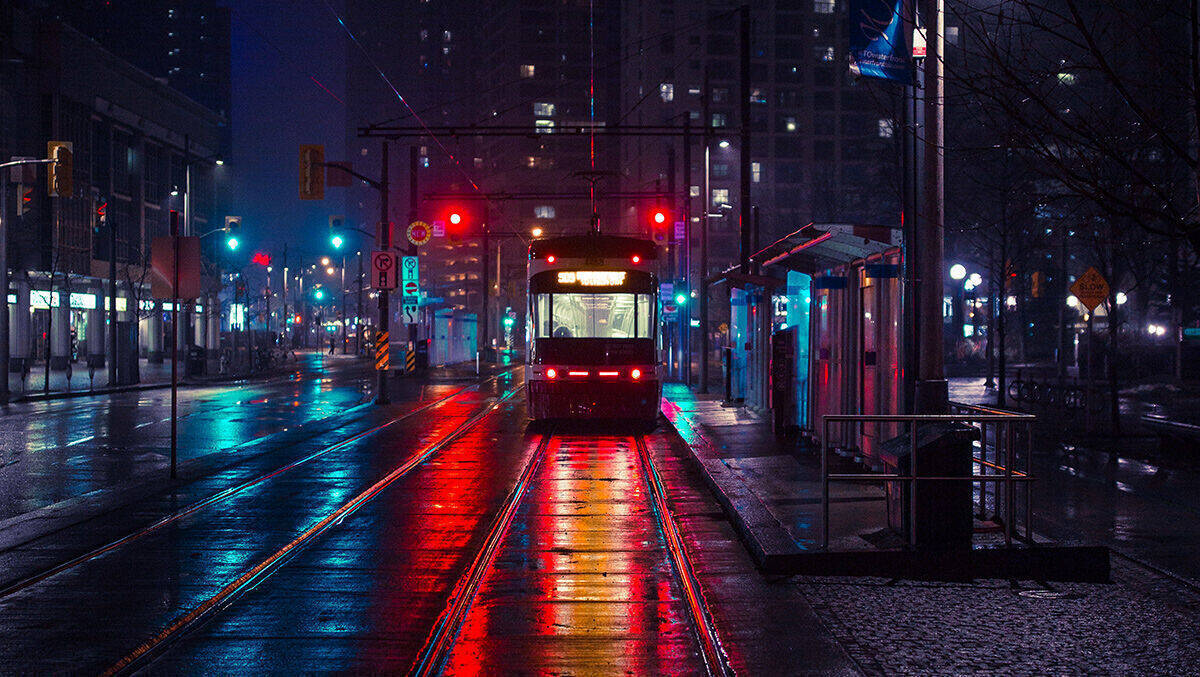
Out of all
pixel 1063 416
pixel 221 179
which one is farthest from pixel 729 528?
pixel 221 179

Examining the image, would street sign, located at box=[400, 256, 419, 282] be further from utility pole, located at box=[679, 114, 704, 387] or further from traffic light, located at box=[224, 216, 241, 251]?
utility pole, located at box=[679, 114, 704, 387]

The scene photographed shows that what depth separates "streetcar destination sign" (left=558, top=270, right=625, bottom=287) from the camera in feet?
71.5

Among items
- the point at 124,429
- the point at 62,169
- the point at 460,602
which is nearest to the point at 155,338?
the point at 62,169

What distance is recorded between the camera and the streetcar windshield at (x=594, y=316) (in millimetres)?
21609

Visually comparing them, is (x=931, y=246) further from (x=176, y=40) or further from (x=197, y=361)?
(x=176, y=40)

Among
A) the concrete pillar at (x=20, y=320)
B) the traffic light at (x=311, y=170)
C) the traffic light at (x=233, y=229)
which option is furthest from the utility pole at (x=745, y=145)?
the concrete pillar at (x=20, y=320)

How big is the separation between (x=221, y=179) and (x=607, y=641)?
3205 inches

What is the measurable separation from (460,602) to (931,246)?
18.9 feet

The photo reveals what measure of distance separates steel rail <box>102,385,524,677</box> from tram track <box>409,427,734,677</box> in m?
1.61

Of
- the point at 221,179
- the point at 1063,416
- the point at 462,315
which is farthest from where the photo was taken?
the point at 221,179

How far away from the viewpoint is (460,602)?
7.72 m

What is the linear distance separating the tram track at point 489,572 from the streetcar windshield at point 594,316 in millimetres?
7813

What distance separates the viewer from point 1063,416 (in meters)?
25.9

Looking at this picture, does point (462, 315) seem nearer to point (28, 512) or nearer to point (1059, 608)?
point (28, 512)
